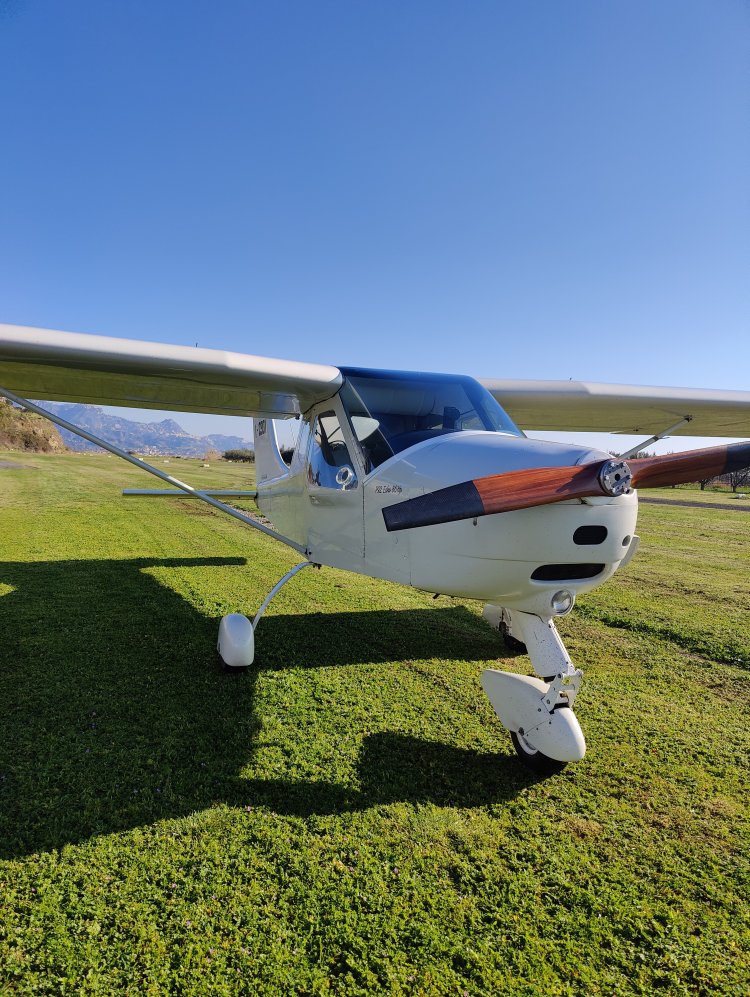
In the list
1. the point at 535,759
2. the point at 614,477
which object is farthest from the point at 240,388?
the point at 535,759

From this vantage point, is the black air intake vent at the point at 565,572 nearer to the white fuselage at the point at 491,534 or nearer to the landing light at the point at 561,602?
the white fuselage at the point at 491,534

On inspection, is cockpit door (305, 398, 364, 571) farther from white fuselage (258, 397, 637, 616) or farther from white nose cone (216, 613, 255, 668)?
white nose cone (216, 613, 255, 668)

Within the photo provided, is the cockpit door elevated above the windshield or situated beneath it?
situated beneath

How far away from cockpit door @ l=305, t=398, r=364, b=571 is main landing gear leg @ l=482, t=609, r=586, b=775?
1.31 meters

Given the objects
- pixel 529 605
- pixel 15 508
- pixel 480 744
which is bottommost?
pixel 15 508

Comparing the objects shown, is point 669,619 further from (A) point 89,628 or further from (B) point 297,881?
(A) point 89,628

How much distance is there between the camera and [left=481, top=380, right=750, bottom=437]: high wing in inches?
227

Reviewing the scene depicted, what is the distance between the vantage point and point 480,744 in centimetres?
315

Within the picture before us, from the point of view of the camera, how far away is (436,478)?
2793mm

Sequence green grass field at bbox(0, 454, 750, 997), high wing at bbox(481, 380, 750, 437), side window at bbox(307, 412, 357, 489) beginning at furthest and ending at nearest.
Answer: high wing at bbox(481, 380, 750, 437) < side window at bbox(307, 412, 357, 489) < green grass field at bbox(0, 454, 750, 997)

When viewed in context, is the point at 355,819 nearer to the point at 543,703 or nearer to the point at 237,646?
the point at 543,703

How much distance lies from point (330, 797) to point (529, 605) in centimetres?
144

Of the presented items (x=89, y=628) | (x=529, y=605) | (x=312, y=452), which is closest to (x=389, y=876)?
(x=529, y=605)

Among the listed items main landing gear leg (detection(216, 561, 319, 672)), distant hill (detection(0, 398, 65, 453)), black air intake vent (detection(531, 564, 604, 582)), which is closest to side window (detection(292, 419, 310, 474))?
main landing gear leg (detection(216, 561, 319, 672))
